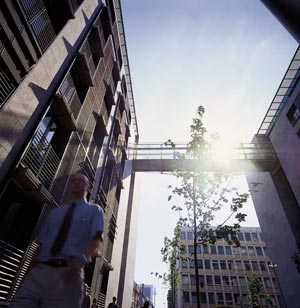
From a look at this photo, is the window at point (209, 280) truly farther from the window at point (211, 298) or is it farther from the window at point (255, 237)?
the window at point (255, 237)

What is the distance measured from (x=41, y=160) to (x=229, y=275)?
2382 inches

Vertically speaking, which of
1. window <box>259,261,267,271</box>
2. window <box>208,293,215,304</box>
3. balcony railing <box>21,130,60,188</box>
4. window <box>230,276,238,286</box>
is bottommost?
balcony railing <box>21,130,60,188</box>

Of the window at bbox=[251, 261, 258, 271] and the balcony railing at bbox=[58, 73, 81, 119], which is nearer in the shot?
the balcony railing at bbox=[58, 73, 81, 119]

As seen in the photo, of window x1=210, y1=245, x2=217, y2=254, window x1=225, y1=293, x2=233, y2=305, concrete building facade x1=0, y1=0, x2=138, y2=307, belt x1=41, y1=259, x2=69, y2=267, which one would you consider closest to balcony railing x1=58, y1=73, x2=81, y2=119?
concrete building facade x1=0, y1=0, x2=138, y2=307

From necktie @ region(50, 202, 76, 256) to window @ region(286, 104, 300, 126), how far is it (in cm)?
2253

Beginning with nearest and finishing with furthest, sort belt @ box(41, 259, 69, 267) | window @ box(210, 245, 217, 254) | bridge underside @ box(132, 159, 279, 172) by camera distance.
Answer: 1. belt @ box(41, 259, 69, 267)
2. bridge underside @ box(132, 159, 279, 172)
3. window @ box(210, 245, 217, 254)

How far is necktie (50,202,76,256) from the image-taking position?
1979mm

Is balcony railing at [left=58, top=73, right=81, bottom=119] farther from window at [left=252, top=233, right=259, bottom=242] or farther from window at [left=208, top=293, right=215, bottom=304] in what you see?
window at [left=252, top=233, right=259, bottom=242]

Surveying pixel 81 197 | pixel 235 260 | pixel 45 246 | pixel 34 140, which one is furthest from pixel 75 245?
pixel 235 260

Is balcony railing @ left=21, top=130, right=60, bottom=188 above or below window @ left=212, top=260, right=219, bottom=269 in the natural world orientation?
below

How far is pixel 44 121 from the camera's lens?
8.21m

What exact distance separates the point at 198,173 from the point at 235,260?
184ft

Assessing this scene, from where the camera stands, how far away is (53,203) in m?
7.32

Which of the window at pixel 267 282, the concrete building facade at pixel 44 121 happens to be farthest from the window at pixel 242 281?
the concrete building facade at pixel 44 121
